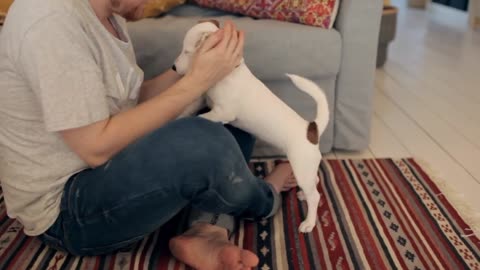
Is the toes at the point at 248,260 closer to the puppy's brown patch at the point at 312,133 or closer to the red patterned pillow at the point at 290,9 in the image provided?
the puppy's brown patch at the point at 312,133

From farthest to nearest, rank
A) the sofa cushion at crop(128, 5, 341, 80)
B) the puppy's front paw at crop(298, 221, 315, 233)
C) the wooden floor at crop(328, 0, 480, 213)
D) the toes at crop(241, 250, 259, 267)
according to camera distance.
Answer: the wooden floor at crop(328, 0, 480, 213) < the sofa cushion at crop(128, 5, 341, 80) < the puppy's front paw at crop(298, 221, 315, 233) < the toes at crop(241, 250, 259, 267)

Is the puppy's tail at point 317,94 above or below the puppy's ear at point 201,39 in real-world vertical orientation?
below

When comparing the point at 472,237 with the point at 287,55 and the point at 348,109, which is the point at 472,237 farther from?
the point at 287,55

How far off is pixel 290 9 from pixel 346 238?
742 mm

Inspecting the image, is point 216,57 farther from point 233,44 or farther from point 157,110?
point 157,110

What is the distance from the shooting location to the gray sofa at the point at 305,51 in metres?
1.38

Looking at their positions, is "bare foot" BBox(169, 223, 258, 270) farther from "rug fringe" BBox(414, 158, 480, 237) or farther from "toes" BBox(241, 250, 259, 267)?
"rug fringe" BBox(414, 158, 480, 237)

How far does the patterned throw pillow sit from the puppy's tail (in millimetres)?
752

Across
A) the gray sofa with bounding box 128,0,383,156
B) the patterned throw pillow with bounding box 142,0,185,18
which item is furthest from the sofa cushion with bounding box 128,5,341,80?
the patterned throw pillow with bounding box 142,0,185,18

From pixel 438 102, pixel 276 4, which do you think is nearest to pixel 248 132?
pixel 276 4

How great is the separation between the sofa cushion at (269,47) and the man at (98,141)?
433 millimetres

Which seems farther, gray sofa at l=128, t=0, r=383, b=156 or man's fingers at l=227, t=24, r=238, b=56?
gray sofa at l=128, t=0, r=383, b=156

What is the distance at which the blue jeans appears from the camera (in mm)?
791

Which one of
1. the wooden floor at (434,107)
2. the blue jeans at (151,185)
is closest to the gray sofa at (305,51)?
the wooden floor at (434,107)
